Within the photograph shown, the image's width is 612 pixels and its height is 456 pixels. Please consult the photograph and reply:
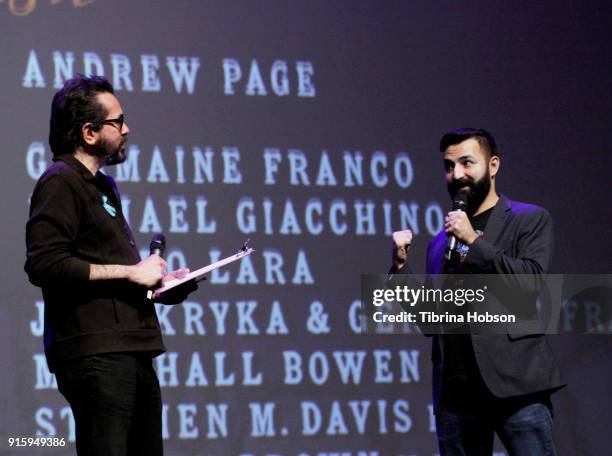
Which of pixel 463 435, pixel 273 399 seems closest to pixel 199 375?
pixel 273 399

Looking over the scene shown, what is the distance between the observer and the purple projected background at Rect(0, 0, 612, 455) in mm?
3920

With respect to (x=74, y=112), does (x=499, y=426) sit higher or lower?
lower

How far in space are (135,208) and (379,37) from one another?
4.59 ft

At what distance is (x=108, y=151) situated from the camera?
8.04 ft

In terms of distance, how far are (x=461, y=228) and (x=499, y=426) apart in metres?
→ 0.56

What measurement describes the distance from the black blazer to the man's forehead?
19 centimetres

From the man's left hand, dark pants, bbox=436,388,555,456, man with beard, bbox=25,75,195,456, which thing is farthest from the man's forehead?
man with beard, bbox=25,75,195,456

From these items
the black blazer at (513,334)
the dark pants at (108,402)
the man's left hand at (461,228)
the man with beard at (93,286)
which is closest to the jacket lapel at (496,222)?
the black blazer at (513,334)

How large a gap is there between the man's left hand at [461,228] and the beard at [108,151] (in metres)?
0.94

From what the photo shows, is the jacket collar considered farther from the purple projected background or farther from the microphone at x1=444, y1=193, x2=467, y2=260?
the purple projected background

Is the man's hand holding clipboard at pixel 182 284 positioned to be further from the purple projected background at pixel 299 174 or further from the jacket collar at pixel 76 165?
the purple projected background at pixel 299 174

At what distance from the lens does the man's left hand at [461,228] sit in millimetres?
2629

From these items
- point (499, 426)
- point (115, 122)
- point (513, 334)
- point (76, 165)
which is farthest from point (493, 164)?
point (76, 165)

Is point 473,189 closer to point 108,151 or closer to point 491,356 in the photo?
point 491,356
